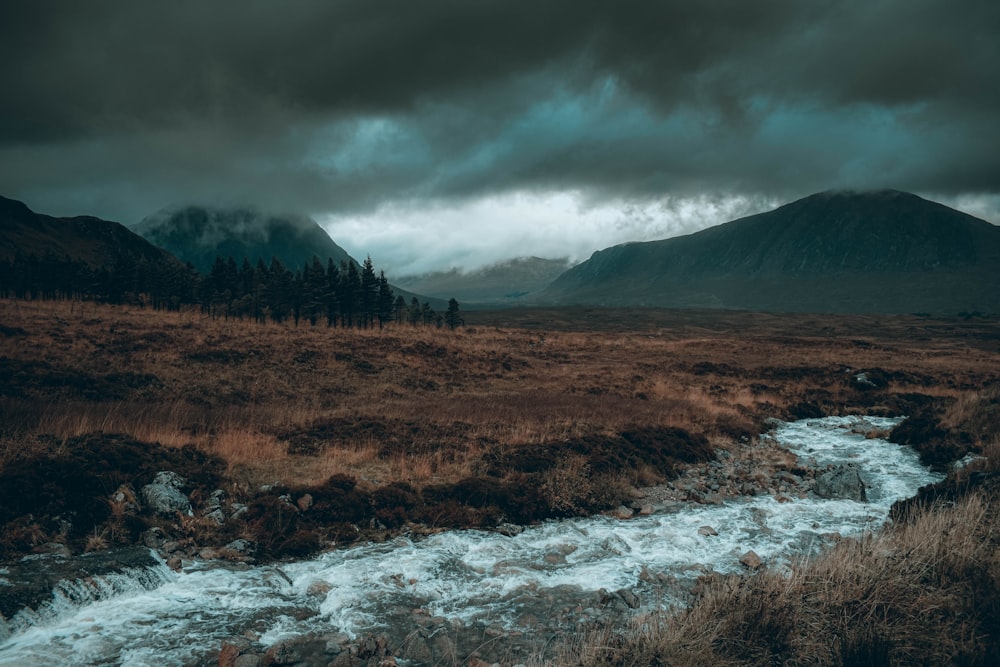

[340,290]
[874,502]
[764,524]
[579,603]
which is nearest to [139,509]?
[579,603]

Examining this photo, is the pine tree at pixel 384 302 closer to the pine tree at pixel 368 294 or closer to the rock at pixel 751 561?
the pine tree at pixel 368 294

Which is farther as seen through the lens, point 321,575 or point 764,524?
point 764,524

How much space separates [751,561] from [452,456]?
872 centimetres

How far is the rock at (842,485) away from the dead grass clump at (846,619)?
27.8ft

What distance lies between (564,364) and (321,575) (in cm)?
3420

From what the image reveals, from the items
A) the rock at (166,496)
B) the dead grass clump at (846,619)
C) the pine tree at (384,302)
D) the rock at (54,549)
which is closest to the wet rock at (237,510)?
the rock at (166,496)

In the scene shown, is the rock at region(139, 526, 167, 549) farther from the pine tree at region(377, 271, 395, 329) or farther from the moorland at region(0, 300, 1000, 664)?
the pine tree at region(377, 271, 395, 329)

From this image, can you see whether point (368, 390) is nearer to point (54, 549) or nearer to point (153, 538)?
point (153, 538)

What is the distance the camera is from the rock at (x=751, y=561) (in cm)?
1032

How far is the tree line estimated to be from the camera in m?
77.4

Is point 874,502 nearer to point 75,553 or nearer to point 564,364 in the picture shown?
point 75,553

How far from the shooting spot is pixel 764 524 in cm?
1277

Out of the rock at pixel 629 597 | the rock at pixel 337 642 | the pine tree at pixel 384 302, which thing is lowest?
the rock at pixel 629 597

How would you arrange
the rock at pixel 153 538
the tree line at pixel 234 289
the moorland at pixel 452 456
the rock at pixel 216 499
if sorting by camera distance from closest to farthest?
the moorland at pixel 452 456
the rock at pixel 153 538
the rock at pixel 216 499
the tree line at pixel 234 289
